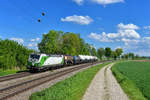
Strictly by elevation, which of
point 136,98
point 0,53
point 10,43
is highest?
point 10,43

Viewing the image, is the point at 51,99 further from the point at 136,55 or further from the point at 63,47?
the point at 136,55

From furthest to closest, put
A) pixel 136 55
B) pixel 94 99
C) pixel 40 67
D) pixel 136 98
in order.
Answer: pixel 136 55, pixel 40 67, pixel 136 98, pixel 94 99

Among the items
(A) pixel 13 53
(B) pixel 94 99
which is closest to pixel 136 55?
(A) pixel 13 53

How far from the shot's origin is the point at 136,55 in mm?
170125

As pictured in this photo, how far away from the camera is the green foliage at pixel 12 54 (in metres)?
24.7

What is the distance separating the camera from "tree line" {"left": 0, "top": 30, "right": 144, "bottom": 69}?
2553 cm

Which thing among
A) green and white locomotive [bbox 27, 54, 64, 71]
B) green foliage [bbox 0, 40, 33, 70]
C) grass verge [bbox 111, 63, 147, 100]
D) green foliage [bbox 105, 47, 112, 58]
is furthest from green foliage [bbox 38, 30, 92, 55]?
green foliage [bbox 105, 47, 112, 58]

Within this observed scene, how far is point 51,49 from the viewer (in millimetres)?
65312

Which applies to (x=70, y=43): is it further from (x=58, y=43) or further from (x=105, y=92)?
(x=105, y=92)

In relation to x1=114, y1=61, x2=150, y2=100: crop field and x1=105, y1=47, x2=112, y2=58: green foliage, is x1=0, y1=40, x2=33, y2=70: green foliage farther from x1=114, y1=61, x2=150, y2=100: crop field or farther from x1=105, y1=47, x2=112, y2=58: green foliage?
x1=105, y1=47, x2=112, y2=58: green foliage

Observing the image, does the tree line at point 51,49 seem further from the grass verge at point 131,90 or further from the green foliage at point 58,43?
the grass verge at point 131,90

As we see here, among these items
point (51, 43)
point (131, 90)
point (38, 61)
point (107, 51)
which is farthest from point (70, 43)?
point (107, 51)

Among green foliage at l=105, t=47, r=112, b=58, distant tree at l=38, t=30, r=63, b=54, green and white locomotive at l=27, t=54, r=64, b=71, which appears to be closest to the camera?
green and white locomotive at l=27, t=54, r=64, b=71

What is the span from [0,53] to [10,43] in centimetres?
321
